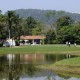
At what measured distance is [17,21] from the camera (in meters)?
151

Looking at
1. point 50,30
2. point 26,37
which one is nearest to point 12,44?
point 50,30

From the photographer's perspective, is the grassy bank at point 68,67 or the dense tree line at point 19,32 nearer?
the grassy bank at point 68,67

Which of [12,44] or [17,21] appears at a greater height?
[17,21]

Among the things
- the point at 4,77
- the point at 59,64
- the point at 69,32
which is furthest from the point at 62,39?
the point at 4,77

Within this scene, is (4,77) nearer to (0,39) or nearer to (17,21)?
(0,39)

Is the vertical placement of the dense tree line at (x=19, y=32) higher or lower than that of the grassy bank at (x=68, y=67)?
higher

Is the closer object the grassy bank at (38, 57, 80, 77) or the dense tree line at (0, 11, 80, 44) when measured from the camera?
the grassy bank at (38, 57, 80, 77)

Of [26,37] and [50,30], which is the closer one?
[50,30]

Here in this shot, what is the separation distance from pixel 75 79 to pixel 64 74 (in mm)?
4534

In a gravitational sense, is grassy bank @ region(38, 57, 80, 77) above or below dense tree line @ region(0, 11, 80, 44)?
below

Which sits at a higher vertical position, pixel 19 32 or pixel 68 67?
pixel 19 32

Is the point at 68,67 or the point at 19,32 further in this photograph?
the point at 19,32

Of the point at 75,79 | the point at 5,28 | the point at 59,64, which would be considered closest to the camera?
the point at 75,79

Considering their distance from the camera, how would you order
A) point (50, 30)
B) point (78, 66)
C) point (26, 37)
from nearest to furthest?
point (78, 66)
point (50, 30)
point (26, 37)
